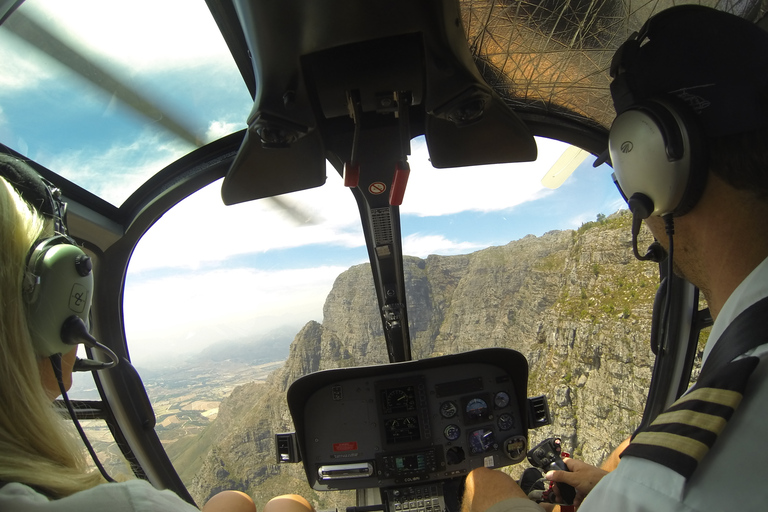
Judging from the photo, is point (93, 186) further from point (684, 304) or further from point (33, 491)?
point (684, 304)

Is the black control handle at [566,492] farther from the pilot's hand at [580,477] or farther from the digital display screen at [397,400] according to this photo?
the digital display screen at [397,400]

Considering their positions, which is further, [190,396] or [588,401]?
[190,396]

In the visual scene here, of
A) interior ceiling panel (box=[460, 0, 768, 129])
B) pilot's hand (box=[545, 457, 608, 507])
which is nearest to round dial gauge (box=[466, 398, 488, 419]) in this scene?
pilot's hand (box=[545, 457, 608, 507])

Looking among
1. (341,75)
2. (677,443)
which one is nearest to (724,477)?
(677,443)

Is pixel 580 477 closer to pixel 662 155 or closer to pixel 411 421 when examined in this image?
pixel 411 421

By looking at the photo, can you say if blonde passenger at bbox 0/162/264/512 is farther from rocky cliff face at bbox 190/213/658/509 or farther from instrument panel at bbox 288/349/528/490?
rocky cliff face at bbox 190/213/658/509

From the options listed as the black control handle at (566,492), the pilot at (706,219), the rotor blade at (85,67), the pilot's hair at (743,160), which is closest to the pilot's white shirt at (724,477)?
the pilot at (706,219)

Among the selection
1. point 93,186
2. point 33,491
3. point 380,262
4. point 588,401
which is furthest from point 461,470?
point 93,186
